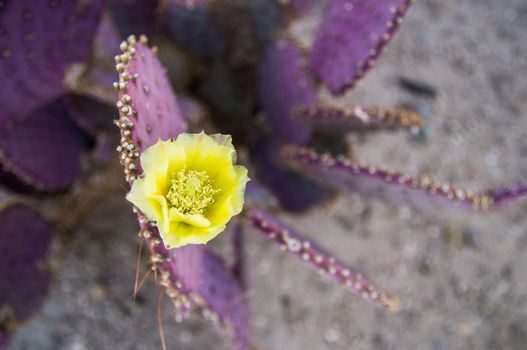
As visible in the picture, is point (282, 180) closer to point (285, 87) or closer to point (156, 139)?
point (285, 87)

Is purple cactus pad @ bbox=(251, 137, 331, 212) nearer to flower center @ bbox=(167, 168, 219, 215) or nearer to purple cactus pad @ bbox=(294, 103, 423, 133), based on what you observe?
purple cactus pad @ bbox=(294, 103, 423, 133)

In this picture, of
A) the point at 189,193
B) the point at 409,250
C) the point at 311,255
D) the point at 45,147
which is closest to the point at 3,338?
the point at 45,147

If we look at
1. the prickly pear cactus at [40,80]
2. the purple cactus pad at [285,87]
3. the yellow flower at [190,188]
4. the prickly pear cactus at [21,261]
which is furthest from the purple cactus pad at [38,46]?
the yellow flower at [190,188]

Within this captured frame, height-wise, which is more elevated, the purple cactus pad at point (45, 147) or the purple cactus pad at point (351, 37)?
the purple cactus pad at point (351, 37)

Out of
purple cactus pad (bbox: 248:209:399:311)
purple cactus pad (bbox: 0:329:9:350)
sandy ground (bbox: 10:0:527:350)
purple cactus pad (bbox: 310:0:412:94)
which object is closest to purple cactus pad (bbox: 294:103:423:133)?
purple cactus pad (bbox: 310:0:412:94)

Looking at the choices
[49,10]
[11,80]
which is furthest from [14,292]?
[49,10]

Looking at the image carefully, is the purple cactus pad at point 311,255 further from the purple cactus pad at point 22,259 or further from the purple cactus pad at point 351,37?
the purple cactus pad at point 22,259

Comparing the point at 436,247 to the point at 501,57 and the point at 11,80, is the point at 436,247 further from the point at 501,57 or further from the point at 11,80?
the point at 11,80
